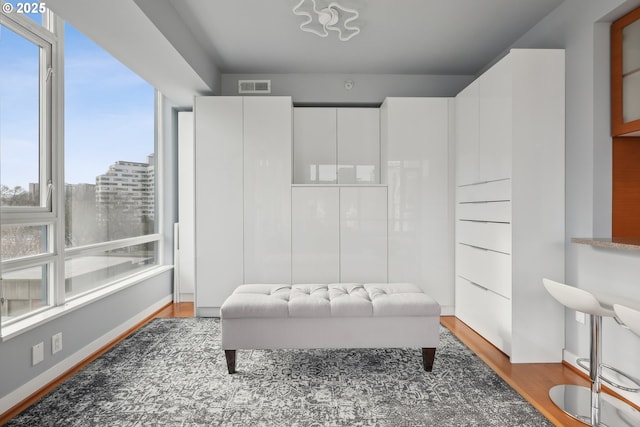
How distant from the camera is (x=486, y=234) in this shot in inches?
132

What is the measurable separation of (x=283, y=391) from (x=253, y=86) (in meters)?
3.43

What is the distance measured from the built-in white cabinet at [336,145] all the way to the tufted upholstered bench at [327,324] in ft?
7.10

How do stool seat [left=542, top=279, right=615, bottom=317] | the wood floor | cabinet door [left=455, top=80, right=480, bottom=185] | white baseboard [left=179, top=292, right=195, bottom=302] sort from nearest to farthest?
stool seat [left=542, top=279, right=615, bottom=317]
the wood floor
cabinet door [left=455, top=80, right=480, bottom=185]
white baseboard [left=179, top=292, right=195, bottom=302]

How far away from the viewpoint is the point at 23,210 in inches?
96.8

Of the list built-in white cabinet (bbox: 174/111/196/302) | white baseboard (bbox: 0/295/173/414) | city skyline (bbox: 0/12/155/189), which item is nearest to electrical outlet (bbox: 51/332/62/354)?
white baseboard (bbox: 0/295/173/414)

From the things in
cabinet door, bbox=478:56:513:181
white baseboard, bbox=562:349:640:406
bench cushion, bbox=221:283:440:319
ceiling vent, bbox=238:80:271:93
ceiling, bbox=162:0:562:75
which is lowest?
white baseboard, bbox=562:349:640:406

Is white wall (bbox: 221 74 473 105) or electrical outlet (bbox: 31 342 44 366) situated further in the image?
white wall (bbox: 221 74 473 105)

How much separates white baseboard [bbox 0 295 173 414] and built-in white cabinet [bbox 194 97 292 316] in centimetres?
83

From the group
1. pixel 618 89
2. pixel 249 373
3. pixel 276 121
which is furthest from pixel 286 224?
pixel 618 89

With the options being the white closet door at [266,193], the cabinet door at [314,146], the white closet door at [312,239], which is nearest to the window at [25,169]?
the white closet door at [266,193]

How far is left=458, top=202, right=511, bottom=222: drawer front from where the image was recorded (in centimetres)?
301

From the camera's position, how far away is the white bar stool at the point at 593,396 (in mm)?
2076

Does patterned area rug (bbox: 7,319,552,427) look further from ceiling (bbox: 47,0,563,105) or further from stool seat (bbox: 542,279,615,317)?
ceiling (bbox: 47,0,563,105)

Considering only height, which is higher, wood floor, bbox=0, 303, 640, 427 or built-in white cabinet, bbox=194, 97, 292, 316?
built-in white cabinet, bbox=194, 97, 292, 316
